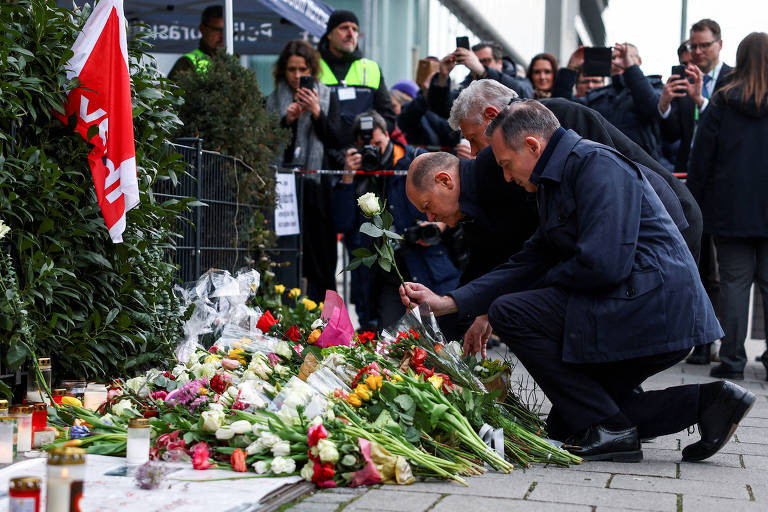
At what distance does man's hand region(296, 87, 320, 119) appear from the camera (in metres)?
8.52

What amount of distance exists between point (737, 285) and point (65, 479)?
5.93 m

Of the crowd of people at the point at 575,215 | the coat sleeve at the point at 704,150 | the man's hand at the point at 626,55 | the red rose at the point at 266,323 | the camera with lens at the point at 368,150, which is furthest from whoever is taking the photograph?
the man's hand at the point at 626,55

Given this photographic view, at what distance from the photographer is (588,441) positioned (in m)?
4.41

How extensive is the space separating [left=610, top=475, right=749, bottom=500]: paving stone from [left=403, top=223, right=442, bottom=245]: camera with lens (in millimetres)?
3468

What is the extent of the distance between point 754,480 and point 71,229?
315 cm

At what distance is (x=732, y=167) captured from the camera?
7.69 m

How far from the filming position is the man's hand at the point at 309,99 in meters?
8.52

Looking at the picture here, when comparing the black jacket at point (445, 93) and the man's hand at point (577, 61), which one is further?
the man's hand at point (577, 61)

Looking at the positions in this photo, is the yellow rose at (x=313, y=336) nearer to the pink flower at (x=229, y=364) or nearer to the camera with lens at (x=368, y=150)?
the pink flower at (x=229, y=364)

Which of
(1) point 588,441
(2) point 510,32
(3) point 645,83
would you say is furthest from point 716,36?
(2) point 510,32

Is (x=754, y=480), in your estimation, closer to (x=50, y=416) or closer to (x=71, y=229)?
(x=50, y=416)

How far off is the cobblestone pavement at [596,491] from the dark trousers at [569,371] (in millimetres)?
199

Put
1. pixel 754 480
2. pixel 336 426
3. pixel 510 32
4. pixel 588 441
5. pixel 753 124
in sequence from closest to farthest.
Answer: pixel 336 426 → pixel 754 480 → pixel 588 441 → pixel 753 124 → pixel 510 32

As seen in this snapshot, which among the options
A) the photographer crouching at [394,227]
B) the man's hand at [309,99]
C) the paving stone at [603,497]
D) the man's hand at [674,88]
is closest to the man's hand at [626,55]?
the man's hand at [674,88]
